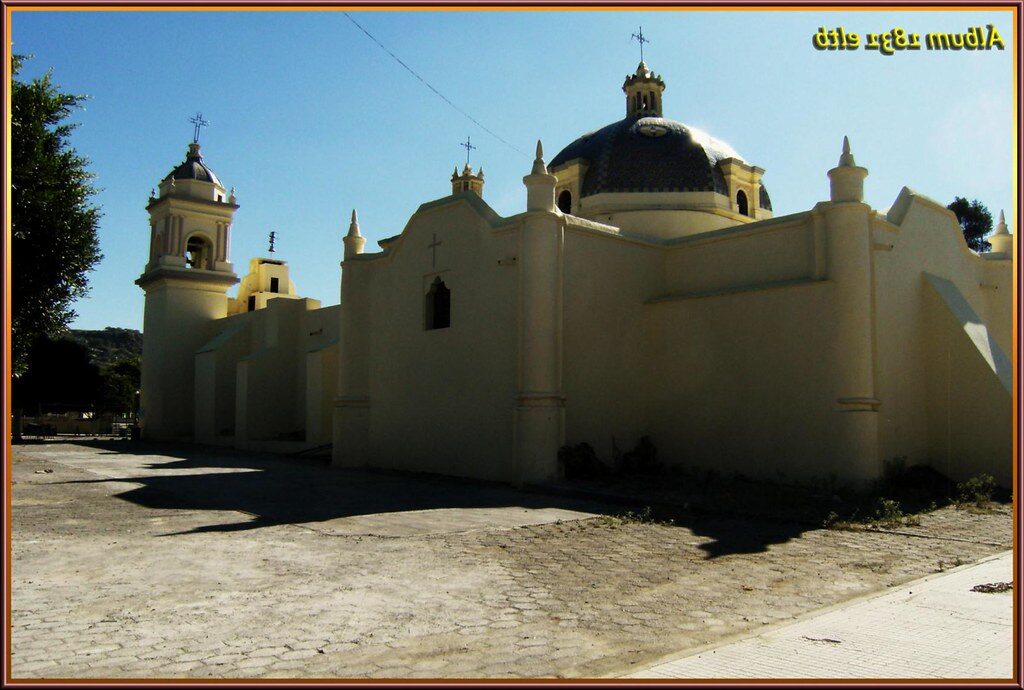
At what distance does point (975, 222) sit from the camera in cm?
3856

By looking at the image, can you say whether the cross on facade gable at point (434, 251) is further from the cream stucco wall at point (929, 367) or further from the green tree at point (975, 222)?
the green tree at point (975, 222)

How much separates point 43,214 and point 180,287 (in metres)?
19.4

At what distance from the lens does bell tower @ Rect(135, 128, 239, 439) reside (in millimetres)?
31953

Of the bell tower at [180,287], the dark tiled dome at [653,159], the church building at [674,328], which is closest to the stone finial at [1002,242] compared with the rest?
the church building at [674,328]

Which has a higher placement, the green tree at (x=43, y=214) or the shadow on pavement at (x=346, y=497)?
the green tree at (x=43, y=214)

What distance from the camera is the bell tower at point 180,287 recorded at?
105 ft

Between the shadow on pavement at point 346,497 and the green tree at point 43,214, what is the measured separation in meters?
3.33

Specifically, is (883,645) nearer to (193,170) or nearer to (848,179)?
(848,179)

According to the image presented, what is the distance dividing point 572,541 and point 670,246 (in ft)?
31.8

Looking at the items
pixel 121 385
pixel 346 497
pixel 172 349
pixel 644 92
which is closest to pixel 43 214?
pixel 346 497

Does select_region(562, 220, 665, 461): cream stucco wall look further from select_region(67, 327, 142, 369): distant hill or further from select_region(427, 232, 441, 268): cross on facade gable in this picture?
select_region(67, 327, 142, 369): distant hill

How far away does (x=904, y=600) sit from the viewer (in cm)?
627

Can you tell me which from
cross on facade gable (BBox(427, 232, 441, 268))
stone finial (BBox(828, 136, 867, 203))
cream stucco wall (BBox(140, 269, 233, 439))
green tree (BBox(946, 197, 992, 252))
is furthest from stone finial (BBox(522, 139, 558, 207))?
green tree (BBox(946, 197, 992, 252))

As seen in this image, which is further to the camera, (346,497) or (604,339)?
(604,339)
